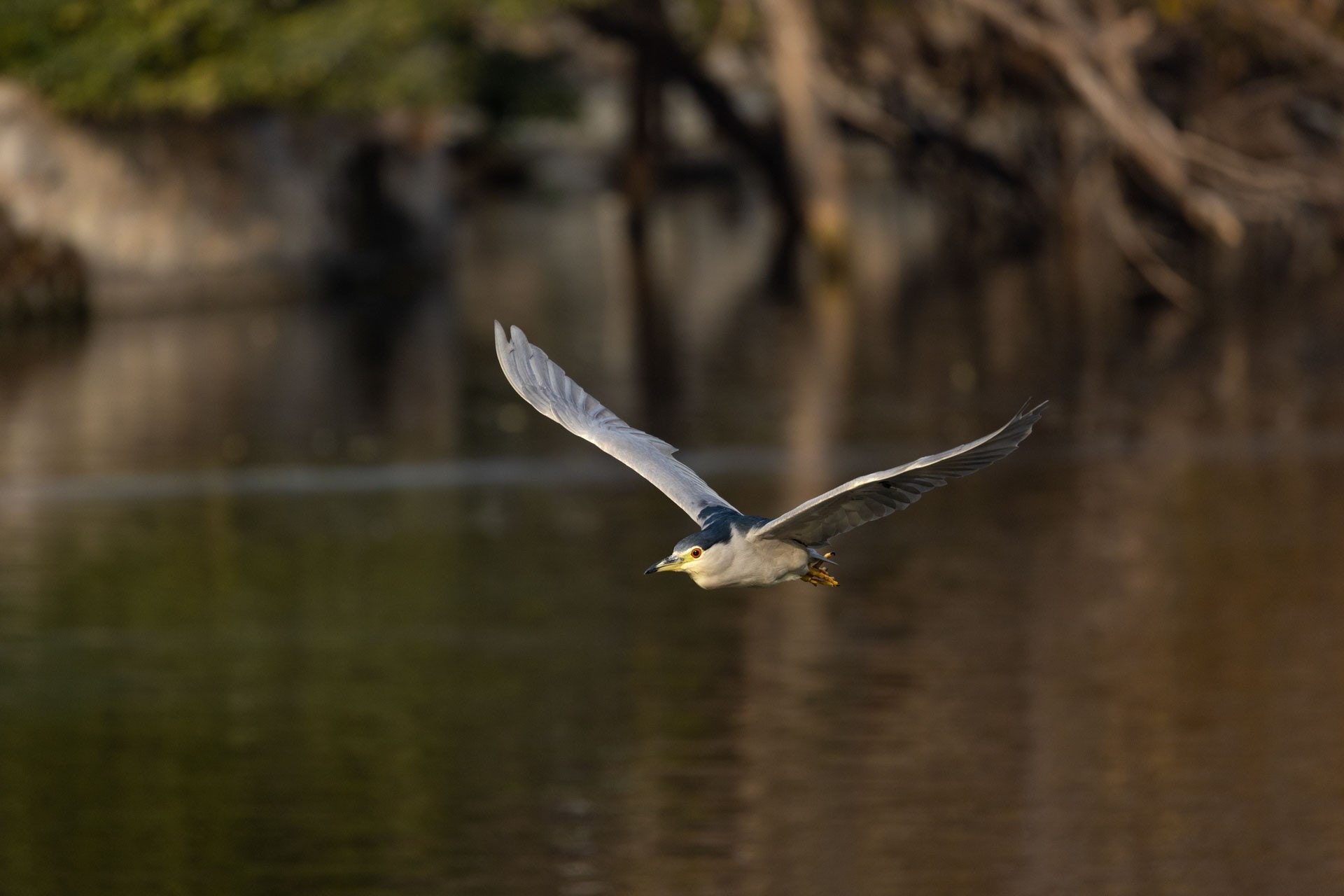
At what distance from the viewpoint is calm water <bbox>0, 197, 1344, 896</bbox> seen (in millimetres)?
8469

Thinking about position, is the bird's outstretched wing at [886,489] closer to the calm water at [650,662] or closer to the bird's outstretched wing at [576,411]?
the bird's outstretched wing at [576,411]

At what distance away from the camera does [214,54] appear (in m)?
26.9

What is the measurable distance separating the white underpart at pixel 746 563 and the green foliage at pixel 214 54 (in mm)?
21154

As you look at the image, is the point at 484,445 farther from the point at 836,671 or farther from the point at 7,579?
the point at 836,671

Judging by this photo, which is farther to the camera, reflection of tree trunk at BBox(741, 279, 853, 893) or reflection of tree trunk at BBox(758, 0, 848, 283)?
reflection of tree trunk at BBox(758, 0, 848, 283)

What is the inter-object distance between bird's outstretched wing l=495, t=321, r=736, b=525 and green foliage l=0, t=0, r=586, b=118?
19.7 meters

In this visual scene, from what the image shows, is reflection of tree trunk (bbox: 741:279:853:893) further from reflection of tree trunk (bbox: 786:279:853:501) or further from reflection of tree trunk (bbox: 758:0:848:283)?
reflection of tree trunk (bbox: 758:0:848:283)

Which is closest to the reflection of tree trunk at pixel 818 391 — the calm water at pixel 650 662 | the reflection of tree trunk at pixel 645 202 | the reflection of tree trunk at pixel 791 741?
the reflection of tree trunk at pixel 791 741

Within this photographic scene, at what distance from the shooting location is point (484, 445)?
18.5 meters

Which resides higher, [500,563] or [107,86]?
[107,86]

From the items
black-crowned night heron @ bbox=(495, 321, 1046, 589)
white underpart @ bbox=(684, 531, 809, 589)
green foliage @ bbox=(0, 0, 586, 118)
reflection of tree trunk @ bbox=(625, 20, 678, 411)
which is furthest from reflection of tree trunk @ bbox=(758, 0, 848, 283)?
white underpart @ bbox=(684, 531, 809, 589)

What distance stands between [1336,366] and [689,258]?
60.7 ft

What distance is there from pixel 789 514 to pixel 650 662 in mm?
5876

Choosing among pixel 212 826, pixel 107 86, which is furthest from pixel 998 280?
pixel 212 826
